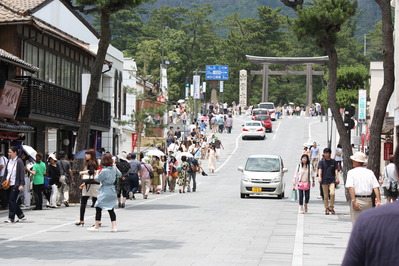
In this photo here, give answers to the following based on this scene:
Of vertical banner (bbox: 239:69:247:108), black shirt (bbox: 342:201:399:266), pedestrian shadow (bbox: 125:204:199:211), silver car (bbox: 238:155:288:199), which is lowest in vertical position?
pedestrian shadow (bbox: 125:204:199:211)

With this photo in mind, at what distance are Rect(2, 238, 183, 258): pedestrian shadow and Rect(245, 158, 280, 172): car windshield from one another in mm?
16625

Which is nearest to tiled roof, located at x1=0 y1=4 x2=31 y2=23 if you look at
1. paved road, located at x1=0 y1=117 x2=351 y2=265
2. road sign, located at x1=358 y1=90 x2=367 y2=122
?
paved road, located at x1=0 y1=117 x2=351 y2=265

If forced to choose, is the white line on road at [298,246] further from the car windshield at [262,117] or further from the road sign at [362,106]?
the car windshield at [262,117]

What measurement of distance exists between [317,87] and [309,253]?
10039 cm

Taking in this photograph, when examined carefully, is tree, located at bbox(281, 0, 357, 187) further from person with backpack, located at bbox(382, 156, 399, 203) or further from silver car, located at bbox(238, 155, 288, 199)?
person with backpack, located at bbox(382, 156, 399, 203)

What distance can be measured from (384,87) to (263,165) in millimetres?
9521

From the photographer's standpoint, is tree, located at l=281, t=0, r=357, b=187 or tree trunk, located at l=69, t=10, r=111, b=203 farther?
tree trunk, located at l=69, t=10, r=111, b=203

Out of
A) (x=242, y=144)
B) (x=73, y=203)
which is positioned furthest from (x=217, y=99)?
(x=73, y=203)

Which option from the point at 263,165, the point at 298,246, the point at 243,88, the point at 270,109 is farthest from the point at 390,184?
the point at 243,88

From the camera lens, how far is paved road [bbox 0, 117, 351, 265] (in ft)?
40.4

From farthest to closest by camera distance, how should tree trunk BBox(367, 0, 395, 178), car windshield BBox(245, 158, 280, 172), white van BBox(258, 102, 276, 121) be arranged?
white van BBox(258, 102, 276, 121)
car windshield BBox(245, 158, 280, 172)
tree trunk BBox(367, 0, 395, 178)

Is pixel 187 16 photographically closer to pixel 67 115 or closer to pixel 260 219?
pixel 67 115

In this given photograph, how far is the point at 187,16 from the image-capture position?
12100cm

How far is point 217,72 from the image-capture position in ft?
344
